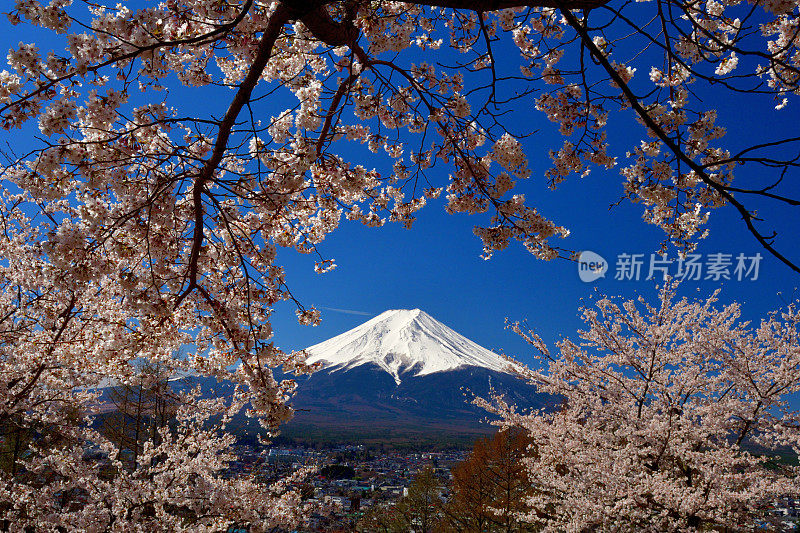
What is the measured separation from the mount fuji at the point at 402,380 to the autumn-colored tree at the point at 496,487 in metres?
96.1

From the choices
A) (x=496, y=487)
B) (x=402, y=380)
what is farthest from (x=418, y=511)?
(x=402, y=380)

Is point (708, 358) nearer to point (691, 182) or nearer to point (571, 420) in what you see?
point (571, 420)

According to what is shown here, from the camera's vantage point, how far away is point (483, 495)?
1212cm

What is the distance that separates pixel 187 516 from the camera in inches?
252

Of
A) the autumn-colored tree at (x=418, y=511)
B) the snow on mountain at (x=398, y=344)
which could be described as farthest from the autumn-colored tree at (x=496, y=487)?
the snow on mountain at (x=398, y=344)

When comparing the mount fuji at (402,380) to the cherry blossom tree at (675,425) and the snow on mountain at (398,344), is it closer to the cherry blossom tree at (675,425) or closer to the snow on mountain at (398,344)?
the snow on mountain at (398,344)

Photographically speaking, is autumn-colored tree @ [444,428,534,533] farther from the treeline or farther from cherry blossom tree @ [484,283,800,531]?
cherry blossom tree @ [484,283,800,531]

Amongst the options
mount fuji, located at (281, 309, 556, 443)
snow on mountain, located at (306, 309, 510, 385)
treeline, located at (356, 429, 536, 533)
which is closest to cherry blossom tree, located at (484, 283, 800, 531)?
treeline, located at (356, 429, 536, 533)

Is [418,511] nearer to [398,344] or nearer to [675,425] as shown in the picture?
[675,425]

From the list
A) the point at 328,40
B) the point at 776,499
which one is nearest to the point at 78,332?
the point at 328,40

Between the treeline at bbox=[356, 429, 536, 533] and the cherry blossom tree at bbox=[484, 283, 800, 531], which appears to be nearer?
the cherry blossom tree at bbox=[484, 283, 800, 531]

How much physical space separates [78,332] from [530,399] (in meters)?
142

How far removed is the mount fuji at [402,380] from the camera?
122 meters

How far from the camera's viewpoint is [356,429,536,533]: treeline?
10.5 metres
